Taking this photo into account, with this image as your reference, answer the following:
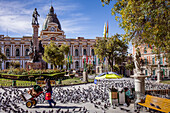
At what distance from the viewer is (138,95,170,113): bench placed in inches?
294

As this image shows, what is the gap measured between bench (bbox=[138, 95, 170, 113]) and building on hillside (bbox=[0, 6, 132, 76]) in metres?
46.6

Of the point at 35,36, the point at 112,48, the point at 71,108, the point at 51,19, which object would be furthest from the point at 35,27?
the point at 51,19

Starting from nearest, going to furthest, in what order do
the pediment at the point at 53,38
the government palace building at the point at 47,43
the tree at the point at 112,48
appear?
the tree at the point at 112,48 < the government palace building at the point at 47,43 < the pediment at the point at 53,38

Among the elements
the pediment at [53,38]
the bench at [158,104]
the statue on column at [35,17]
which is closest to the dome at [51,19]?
the pediment at [53,38]

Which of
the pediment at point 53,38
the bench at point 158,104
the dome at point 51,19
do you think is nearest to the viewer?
the bench at point 158,104

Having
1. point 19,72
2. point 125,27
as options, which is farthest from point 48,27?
point 125,27

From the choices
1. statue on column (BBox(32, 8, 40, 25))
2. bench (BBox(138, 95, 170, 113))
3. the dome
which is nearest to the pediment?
the dome

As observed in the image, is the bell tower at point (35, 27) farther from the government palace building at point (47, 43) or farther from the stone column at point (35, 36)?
the government palace building at point (47, 43)

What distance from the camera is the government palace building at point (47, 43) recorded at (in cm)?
5753

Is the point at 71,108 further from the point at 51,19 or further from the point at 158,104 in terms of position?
the point at 51,19

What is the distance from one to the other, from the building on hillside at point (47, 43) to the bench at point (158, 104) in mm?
46644

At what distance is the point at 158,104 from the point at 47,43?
54.3m

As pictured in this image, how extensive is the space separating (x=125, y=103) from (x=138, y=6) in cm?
522

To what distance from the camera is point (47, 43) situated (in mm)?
59375
